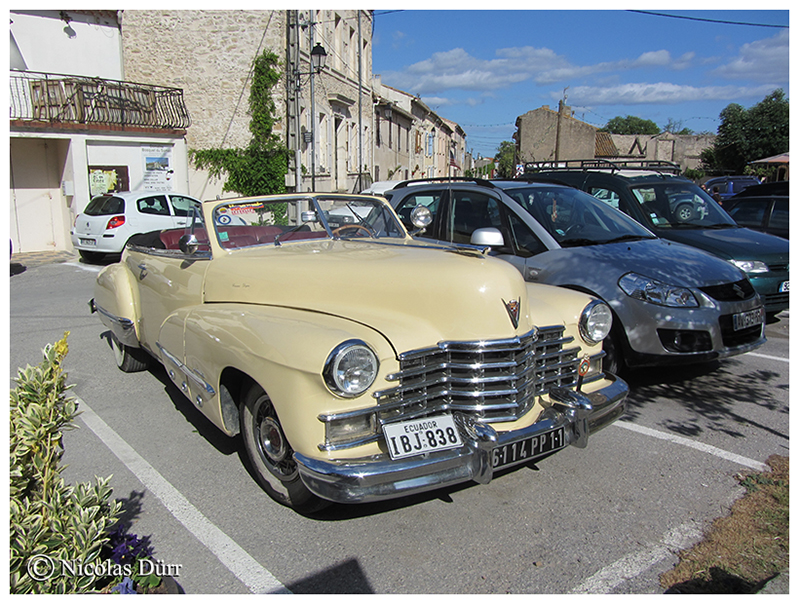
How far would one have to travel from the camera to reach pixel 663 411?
4.63 metres

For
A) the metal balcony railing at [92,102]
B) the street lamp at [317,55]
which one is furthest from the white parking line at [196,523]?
the metal balcony railing at [92,102]

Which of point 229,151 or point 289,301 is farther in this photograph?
point 229,151

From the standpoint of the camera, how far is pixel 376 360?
2695 millimetres

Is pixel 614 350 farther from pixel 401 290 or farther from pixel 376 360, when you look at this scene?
pixel 376 360

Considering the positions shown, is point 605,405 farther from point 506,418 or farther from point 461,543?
point 461,543

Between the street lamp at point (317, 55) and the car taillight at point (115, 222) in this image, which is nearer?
the car taillight at point (115, 222)

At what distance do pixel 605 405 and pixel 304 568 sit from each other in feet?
6.37

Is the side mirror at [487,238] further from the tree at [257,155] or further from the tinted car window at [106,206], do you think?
the tree at [257,155]

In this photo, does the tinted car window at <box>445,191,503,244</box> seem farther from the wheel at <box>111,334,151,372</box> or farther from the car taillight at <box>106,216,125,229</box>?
the car taillight at <box>106,216,125,229</box>

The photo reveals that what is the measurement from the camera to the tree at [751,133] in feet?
133

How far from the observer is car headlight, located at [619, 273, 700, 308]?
4.72 m

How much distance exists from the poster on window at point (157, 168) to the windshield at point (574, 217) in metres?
14.8

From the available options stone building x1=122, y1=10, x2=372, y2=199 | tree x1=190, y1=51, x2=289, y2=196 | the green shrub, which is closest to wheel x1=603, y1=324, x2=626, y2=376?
the green shrub

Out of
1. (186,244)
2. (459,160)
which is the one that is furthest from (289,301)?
(459,160)
